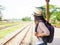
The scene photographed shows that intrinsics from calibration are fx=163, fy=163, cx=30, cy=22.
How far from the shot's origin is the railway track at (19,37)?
73.4 inches

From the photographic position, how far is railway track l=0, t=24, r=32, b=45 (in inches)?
73.4

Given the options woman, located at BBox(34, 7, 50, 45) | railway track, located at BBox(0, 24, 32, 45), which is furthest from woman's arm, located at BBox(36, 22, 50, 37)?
railway track, located at BBox(0, 24, 32, 45)

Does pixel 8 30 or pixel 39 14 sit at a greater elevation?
pixel 39 14

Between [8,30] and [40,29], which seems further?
[8,30]

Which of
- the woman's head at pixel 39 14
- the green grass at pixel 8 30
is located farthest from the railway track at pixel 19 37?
the woman's head at pixel 39 14

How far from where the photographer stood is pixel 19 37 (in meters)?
1.94

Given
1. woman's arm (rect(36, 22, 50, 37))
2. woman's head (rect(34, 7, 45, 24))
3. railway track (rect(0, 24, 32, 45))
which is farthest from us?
railway track (rect(0, 24, 32, 45))

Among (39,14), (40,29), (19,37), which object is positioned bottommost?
(19,37)

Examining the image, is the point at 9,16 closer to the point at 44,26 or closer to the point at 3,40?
the point at 3,40

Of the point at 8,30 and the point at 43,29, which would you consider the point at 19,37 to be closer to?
the point at 8,30

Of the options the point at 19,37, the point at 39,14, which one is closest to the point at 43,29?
the point at 39,14

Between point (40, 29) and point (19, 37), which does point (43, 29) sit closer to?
point (40, 29)

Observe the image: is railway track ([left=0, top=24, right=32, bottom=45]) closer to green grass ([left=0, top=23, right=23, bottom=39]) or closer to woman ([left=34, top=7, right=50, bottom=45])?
green grass ([left=0, top=23, right=23, bottom=39])

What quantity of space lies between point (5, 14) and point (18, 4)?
20 cm
